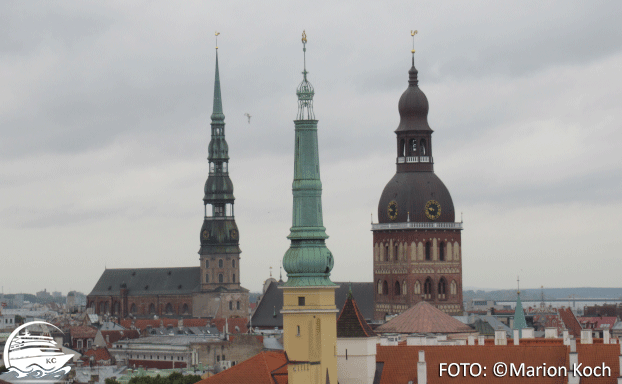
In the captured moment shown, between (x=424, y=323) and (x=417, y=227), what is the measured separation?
1264 inches

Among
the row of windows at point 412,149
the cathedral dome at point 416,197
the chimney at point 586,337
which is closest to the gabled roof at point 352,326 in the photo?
the chimney at point 586,337

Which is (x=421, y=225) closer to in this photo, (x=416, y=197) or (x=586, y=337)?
(x=416, y=197)

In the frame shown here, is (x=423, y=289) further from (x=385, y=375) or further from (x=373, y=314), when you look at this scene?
(x=385, y=375)

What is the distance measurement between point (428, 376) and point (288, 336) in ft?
47.0

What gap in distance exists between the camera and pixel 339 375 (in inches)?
3489

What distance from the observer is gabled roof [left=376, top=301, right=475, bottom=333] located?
12394 cm

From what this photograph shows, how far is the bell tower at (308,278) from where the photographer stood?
79.5 meters

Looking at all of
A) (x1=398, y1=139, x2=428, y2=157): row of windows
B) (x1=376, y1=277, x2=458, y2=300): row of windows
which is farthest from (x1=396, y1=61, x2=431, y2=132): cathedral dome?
(x1=376, y1=277, x2=458, y2=300): row of windows

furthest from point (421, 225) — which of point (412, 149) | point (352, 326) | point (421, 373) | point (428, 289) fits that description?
point (352, 326)

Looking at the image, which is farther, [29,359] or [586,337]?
A: [586,337]

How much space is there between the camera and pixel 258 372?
8150 cm

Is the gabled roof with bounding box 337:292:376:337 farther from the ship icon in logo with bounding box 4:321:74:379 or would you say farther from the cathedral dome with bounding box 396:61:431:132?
the cathedral dome with bounding box 396:61:431:132

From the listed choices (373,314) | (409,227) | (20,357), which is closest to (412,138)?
(409,227)

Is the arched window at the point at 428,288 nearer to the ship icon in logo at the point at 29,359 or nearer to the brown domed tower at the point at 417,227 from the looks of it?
the brown domed tower at the point at 417,227
